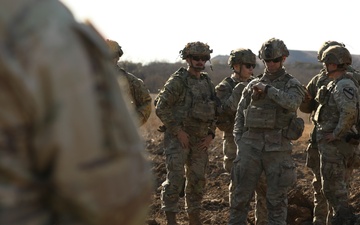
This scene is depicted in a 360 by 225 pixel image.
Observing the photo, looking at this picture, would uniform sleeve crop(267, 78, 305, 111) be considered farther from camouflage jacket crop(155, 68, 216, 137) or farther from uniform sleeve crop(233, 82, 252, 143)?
camouflage jacket crop(155, 68, 216, 137)

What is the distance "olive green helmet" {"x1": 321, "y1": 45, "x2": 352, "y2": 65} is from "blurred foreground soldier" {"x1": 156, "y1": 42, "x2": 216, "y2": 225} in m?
1.46

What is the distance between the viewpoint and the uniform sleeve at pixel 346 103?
8.20 m

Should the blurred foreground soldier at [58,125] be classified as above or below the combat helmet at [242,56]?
below

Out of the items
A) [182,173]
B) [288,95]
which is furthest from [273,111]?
[182,173]

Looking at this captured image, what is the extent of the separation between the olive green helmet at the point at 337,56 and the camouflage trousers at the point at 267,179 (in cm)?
127

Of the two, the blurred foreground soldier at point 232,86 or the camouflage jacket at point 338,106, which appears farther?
the blurred foreground soldier at point 232,86

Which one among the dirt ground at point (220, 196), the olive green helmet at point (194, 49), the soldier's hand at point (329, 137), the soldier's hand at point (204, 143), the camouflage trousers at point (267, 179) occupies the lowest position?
the dirt ground at point (220, 196)

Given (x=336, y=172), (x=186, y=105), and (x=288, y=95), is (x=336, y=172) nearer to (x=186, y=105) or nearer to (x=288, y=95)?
(x=288, y=95)

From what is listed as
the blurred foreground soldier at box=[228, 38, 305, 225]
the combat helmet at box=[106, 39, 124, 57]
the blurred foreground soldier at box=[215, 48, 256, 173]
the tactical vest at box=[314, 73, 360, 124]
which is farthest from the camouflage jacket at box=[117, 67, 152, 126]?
the tactical vest at box=[314, 73, 360, 124]

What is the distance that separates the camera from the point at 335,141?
858 cm

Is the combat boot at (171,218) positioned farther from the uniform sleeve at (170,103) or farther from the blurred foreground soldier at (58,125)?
the blurred foreground soldier at (58,125)

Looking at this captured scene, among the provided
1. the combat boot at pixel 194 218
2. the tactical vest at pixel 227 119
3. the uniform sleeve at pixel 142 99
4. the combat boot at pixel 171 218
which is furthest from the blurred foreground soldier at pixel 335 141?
the uniform sleeve at pixel 142 99

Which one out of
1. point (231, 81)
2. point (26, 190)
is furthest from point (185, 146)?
point (26, 190)

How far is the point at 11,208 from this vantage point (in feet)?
5.48
